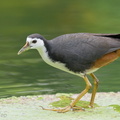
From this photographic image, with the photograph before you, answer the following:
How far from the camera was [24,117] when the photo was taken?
25.0ft

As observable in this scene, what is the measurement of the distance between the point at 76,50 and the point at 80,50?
5cm

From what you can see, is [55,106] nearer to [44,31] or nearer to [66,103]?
[66,103]

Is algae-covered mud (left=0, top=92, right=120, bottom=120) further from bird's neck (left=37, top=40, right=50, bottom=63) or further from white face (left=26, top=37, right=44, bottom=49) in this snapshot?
white face (left=26, top=37, right=44, bottom=49)

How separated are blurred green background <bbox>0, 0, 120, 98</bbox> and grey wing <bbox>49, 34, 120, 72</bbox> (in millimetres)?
2369

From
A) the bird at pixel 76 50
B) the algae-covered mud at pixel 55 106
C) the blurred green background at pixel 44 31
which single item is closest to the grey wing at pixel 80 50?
the bird at pixel 76 50

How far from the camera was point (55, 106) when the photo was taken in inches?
327

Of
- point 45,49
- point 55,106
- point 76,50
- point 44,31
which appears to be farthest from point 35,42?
point 44,31

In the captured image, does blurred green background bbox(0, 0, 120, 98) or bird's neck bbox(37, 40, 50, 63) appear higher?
bird's neck bbox(37, 40, 50, 63)

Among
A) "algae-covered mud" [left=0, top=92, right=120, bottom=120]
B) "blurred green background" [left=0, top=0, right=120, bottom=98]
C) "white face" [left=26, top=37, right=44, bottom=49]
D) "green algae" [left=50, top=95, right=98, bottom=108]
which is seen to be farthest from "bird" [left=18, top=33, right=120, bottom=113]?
"blurred green background" [left=0, top=0, right=120, bottom=98]

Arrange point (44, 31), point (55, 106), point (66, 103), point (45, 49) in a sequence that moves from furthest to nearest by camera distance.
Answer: point (44, 31)
point (66, 103)
point (55, 106)
point (45, 49)

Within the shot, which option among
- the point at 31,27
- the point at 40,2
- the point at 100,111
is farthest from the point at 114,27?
the point at 100,111

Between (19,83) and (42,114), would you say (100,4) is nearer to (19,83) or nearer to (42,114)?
(19,83)

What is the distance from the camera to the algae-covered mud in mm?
7629

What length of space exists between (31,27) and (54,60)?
10.0 meters
